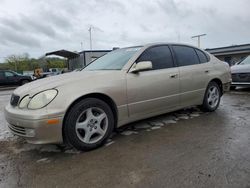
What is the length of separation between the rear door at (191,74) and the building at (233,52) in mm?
22655

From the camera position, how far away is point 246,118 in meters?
4.39

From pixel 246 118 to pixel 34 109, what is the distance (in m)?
3.80

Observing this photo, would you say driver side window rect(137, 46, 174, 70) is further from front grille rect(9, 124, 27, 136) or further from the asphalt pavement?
front grille rect(9, 124, 27, 136)

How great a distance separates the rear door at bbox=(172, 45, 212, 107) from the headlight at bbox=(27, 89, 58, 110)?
7.74ft

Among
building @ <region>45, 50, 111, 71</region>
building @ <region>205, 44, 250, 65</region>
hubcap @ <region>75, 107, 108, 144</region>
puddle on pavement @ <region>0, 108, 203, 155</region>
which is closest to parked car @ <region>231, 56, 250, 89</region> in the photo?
puddle on pavement @ <region>0, 108, 203, 155</region>

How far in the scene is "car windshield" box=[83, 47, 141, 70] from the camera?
12.3 feet

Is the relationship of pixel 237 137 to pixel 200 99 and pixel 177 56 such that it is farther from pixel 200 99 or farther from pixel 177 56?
pixel 177 56

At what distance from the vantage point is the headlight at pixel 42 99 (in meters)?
2.81

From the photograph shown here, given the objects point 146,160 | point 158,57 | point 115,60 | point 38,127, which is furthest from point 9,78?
point 146,160

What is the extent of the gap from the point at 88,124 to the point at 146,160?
3.01 feet

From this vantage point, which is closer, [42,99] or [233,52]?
[42,99]

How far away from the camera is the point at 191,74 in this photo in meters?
4.38

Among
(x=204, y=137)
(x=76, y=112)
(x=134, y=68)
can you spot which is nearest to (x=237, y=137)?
(x=204, y=137)

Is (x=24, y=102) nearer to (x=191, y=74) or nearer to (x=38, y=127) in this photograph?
(x=38, y=127)
